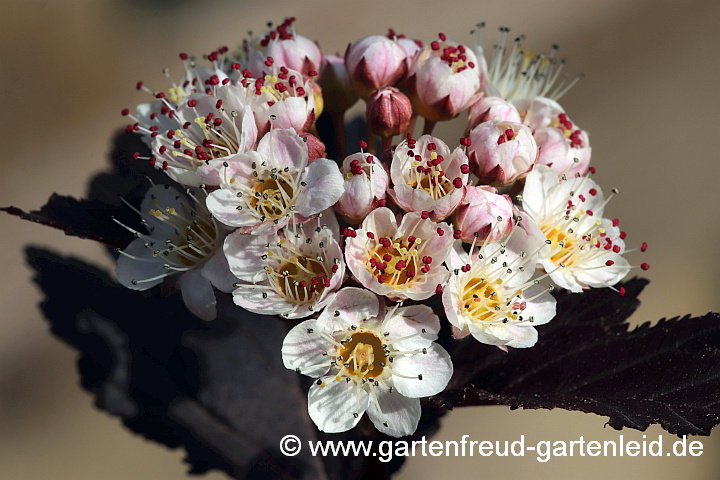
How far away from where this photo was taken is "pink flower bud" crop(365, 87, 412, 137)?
1.02 meters

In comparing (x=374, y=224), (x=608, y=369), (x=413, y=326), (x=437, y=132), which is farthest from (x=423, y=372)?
(x=437, y=132)

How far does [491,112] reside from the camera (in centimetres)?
101

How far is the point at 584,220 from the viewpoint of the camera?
1062mm

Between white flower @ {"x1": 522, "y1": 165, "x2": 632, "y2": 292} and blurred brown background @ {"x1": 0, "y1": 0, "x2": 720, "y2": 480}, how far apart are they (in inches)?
41.3

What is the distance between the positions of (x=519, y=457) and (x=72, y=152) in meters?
1.70

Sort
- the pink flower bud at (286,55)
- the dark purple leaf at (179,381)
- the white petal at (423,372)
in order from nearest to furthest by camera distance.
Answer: the white petal at (423,372), the pink flower bud at (286,55), the dark purple leaf at (179,381)

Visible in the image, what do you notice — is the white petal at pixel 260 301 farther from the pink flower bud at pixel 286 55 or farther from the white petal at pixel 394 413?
the pink flower bud at pixel 286 55

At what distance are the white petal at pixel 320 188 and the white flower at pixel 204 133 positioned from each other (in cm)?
9

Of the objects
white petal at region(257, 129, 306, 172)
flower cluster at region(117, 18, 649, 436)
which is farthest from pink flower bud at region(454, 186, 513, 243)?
white petal at region(257, 129, 306, 172)

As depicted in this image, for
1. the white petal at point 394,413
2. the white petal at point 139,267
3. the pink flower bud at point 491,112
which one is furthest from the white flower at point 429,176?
the white petal at point 139,267

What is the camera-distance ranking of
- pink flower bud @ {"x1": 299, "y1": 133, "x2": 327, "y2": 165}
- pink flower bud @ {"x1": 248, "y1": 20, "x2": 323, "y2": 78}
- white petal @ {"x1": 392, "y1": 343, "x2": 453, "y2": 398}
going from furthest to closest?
pink flower bud @ {"x1": 248, "y1": 20, "x2": 323, "y2": 78} < pink flower bud @ {"x1": 299, "y1": 133, "x2": 327, "y2": 165} < white petal @ {"x1": 392, "y1": 343, "x2": 453, "y2": 398}

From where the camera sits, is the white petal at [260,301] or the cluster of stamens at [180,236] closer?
the white petal at [260,301]

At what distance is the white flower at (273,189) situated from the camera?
2.96 feet

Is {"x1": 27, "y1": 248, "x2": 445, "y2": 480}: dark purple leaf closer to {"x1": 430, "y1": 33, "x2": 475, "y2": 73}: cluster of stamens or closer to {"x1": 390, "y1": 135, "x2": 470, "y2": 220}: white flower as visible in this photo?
{"x1": 390, "y1": 135, "x2": 470, "y2": 220}: white flower
